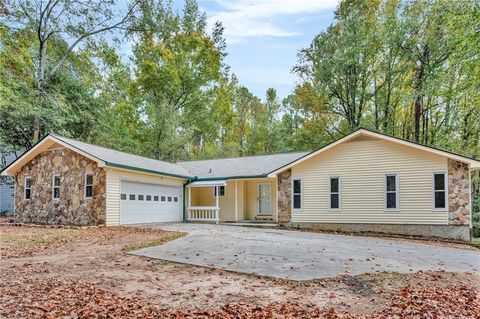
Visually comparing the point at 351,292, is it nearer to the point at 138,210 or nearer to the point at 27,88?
the point at 138,210

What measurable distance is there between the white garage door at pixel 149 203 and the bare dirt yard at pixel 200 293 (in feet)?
25.8

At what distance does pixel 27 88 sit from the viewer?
69.7ft

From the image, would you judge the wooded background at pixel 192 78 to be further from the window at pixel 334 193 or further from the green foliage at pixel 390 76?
A: the window at pixel 334 193

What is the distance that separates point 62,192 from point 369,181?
541 inches

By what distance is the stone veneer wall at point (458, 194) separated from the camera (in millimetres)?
13281

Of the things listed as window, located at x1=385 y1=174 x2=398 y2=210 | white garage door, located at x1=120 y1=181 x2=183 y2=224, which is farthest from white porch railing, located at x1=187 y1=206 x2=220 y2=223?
window, located at x1=385 y1=174 x2=398 y2=210

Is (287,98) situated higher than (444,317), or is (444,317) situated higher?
(287,98)

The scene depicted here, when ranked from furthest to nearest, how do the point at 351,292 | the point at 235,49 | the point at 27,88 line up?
the point at 235,49, the point at 27,88, the point at 351,292

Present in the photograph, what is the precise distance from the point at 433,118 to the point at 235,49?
1910cm

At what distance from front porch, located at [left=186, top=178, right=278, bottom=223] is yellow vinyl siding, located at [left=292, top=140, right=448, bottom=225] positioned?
313 cm

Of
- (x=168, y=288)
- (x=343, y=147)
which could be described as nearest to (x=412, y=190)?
(x=343, y=147)

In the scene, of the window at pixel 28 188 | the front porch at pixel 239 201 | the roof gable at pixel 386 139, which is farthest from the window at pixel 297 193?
the window at pixel 28 188

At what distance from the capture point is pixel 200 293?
17.4ft

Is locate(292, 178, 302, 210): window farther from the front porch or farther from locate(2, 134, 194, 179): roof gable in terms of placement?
locate(2, 134, 194, 179): roof gable
